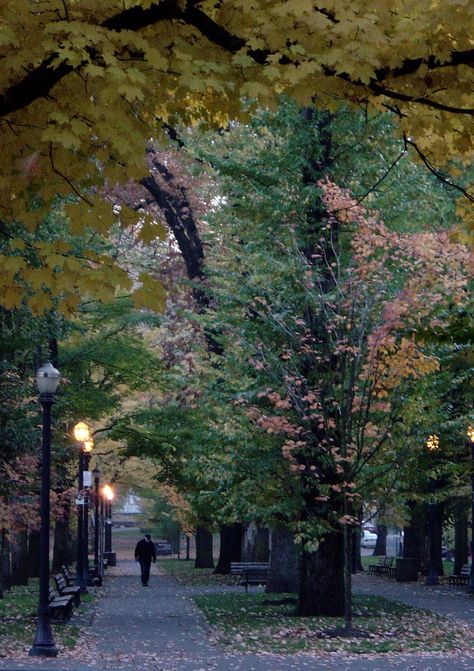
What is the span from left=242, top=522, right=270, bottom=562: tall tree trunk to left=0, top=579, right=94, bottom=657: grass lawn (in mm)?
12418

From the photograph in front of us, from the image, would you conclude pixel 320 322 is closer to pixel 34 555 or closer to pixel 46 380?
pixel 46 380

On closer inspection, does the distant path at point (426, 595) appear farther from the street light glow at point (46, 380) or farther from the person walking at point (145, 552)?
the street light glow at point (46, 380)

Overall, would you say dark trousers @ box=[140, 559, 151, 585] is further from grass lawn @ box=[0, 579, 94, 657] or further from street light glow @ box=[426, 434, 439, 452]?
street light glow @ box=[426, 434, 439, 452]

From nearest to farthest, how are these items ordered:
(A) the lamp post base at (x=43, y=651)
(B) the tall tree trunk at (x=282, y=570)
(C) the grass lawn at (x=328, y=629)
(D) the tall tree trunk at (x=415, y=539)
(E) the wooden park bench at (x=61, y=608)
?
(A) the lamp post base at (x=43, y=651), (C) the grass lawn at (x=328, y=629), (E) the wooden park bench at (x=61, y=608), (B) the tall tree trunk at (x=282, y=570), (D) the tall tree trunk at (x=415, y=539)

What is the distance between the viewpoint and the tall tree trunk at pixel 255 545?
3997 centimetres

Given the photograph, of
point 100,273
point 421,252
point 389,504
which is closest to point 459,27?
point 100,273

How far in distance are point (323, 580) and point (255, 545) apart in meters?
17.9

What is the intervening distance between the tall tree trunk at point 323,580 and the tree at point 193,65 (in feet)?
51.5

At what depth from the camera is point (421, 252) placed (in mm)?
20188

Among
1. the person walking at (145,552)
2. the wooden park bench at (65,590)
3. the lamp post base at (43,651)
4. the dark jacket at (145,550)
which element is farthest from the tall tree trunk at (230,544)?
the lamp post base at (43,651)

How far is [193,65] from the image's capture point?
7031 millimetres

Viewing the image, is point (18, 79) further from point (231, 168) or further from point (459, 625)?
point (459, 625)

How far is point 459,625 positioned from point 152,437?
50.3 ft

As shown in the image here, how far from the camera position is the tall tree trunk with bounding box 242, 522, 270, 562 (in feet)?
131
